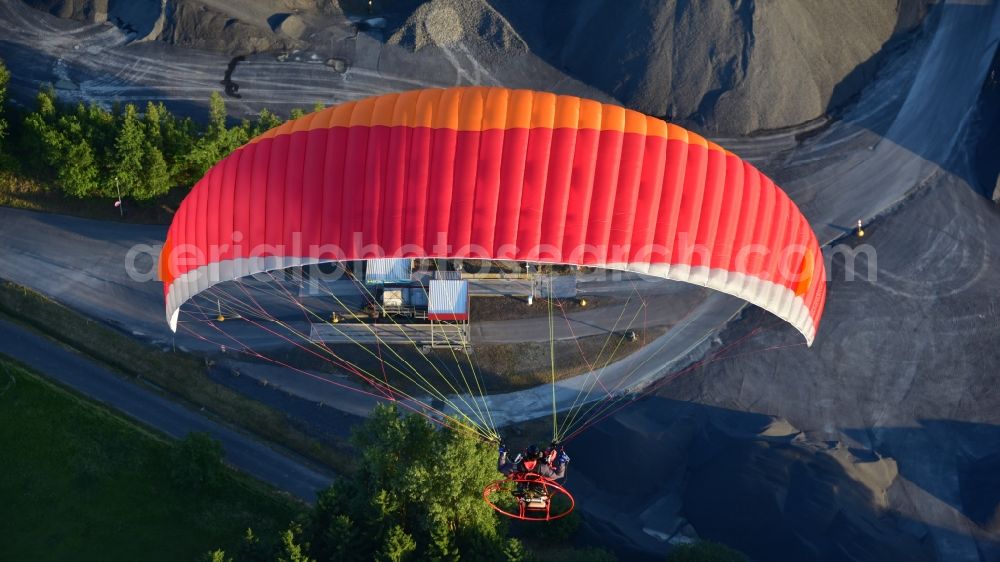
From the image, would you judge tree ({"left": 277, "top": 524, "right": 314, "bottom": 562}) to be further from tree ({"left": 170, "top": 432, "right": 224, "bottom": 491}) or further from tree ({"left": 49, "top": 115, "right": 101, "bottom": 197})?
tree ({"left": 49, "top": 115, "right": 101, "bottom": 197})

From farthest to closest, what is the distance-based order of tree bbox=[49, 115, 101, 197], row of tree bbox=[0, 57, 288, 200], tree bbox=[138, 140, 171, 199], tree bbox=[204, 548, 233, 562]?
tree bbox=[138, 140, 171, 199]
row of tree bbox=[0, 57, 288, 200]
tree bbox=[49, 115, 101, 197]
tree bbox=[204, 548, 233, 562]

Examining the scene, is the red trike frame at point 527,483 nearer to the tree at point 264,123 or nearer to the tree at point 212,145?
the tree at point 212,145

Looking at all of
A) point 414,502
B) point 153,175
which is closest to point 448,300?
point 414,502

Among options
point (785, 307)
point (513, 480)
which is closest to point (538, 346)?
point (513, 480)

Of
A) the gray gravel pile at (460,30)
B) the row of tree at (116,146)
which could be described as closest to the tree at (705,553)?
the row of tree at (116,146)

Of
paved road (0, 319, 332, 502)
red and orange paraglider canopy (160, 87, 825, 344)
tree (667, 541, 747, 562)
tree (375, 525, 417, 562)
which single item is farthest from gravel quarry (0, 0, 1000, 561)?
red and orange paraglider canopy (160, 87, 825, 344)

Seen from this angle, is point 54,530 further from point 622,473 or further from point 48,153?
point 622,473
